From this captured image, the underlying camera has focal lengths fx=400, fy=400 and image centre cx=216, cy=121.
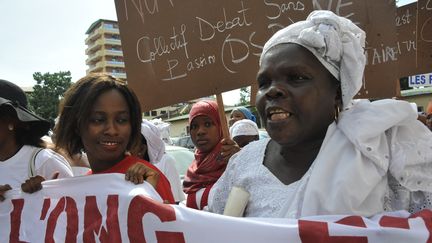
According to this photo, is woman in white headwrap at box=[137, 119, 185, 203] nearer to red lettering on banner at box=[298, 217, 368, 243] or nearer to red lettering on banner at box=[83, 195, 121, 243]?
red lettering on banner at box=[83, 195, 121, 243]

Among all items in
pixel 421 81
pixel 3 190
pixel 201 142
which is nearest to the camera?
pixel 3 190

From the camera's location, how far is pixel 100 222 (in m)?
1.99

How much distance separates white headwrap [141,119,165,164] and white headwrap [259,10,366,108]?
2.49 meters

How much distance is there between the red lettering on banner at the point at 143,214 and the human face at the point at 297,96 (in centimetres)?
60

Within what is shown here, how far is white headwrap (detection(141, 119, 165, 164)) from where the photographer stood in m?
3.86

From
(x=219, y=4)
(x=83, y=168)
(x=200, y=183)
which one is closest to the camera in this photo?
(x=219, y=4)

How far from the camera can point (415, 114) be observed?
1401 millimetres

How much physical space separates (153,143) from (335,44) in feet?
8.88

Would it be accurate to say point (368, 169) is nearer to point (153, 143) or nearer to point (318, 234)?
point (318, 234)

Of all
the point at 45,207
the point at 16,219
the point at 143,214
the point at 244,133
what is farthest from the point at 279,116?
the point at 244,133

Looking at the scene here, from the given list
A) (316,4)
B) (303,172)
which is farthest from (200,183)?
(303,172)

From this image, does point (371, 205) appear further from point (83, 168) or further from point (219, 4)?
point (83, 168)

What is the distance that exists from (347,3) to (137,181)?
1.74 meters

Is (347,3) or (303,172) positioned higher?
(347,3)
